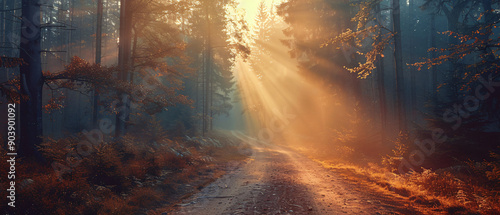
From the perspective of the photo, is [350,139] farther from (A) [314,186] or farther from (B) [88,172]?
(B) [88,172]

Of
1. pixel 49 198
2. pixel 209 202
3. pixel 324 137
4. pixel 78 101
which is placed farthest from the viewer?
pixel 78 101

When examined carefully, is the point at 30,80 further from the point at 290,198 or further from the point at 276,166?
the point at 276,166

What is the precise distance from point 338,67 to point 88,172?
1826 centimetres

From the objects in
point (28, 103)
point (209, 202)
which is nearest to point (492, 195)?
point (209, 202)

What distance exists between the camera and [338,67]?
799 inches

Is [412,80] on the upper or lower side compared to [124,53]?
upper

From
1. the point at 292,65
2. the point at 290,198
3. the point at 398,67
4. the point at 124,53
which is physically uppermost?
the point at 292,65

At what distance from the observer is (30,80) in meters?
8.60

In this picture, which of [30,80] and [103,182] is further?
[30,80]

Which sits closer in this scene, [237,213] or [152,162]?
[237,213]

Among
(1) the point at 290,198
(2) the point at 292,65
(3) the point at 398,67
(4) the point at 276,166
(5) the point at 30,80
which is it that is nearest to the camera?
(1) the point at 290,198

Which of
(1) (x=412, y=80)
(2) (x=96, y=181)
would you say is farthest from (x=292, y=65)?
(2) (x=96, y=181)

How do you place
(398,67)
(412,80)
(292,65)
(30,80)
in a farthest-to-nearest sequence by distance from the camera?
(292,65) < (412,80) < (398,67) < (30,80)

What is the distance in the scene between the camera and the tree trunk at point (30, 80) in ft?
27.6
